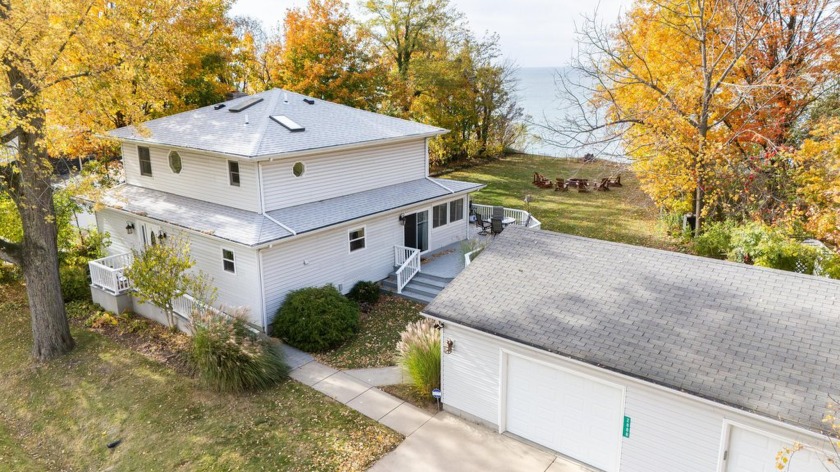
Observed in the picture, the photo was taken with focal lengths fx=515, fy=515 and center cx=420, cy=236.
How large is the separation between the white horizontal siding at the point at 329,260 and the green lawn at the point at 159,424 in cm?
379

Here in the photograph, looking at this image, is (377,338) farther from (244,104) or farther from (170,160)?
(244,104)

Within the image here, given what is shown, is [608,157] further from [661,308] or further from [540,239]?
[661,308]

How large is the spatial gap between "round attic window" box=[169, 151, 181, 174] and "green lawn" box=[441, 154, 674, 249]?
1451 cm

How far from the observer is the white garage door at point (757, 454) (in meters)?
7.26

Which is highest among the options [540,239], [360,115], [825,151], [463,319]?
[360,115]

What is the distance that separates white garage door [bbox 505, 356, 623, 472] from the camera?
9.05 m

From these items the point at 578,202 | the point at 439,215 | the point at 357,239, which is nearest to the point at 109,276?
the point at 357,239

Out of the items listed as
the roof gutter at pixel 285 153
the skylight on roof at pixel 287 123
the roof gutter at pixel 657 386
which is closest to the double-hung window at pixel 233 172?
the roof gutter at pixel 285 153

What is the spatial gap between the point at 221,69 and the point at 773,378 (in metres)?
26.8

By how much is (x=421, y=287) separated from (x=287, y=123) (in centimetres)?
720

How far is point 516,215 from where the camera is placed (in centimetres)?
2395

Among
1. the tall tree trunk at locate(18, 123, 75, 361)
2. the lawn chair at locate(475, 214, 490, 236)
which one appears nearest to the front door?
the lawn chair at locate(475, 214, 490, 236)

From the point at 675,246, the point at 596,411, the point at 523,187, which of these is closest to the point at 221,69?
the point at 523,187

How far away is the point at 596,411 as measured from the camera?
30.1 feet
